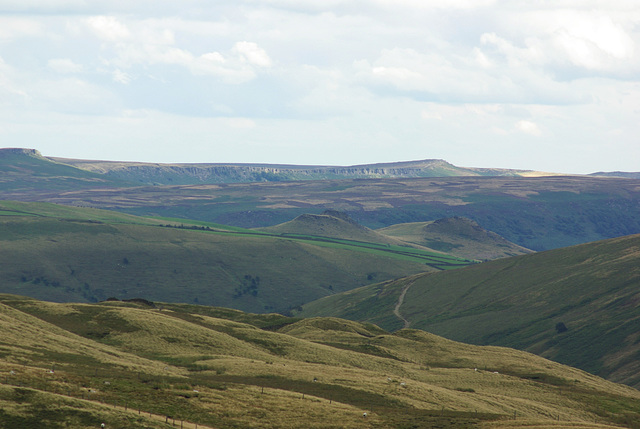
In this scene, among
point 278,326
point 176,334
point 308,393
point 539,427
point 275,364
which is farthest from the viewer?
point 278,326

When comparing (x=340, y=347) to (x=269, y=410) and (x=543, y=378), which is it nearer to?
(x=543, y=378)

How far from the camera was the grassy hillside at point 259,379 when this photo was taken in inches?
2773

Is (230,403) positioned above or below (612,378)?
above

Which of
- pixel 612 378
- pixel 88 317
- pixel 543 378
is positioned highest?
pixel 88 317

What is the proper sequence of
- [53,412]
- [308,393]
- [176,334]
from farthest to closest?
[176,334] < [308,393] < [53,412]

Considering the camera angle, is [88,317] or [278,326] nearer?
[88,317]

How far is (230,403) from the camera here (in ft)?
252

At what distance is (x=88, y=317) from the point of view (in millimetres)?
126500

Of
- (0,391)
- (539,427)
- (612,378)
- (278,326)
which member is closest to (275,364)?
(539,427)

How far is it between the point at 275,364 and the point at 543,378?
52.7 meters

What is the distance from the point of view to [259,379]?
9606 centimetres

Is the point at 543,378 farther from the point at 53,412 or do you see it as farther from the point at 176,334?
the point at 53,412

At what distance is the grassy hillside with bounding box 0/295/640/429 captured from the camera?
70438mm

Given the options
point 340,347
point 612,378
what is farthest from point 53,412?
point 612,378
